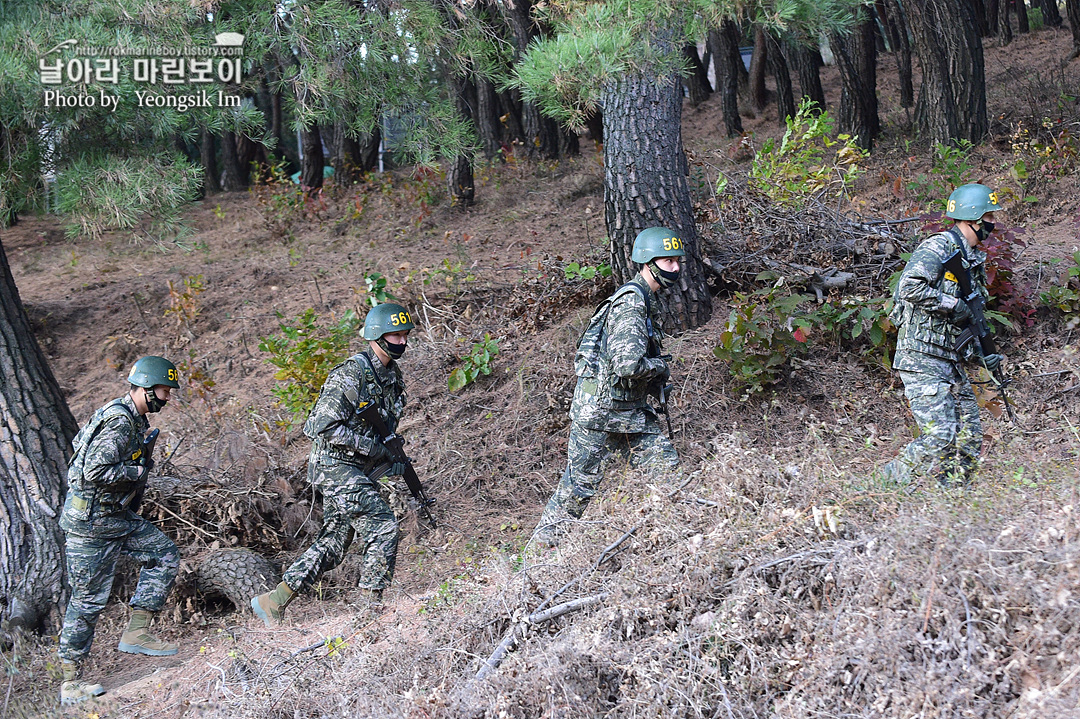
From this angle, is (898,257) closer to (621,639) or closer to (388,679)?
(621,639)

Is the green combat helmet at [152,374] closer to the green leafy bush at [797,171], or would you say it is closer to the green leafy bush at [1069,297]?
the green leafy bush at [797,171]

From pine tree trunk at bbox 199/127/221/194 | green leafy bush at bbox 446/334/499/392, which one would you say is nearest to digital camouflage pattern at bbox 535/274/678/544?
green leafy bush at bbox 446/334/499/392

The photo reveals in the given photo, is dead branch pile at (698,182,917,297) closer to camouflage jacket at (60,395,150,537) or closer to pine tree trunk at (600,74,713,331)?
pine tree trunk at (600,74,713,331)

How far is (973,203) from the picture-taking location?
4.91 m

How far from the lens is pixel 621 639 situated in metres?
3.60

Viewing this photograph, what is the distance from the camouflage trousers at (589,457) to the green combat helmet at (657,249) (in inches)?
35.5

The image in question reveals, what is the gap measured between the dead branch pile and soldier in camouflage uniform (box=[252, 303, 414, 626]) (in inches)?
130

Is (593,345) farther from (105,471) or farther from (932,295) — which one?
(105,471)

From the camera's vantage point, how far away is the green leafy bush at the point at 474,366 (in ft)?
25.4

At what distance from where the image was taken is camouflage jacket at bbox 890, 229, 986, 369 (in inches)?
191

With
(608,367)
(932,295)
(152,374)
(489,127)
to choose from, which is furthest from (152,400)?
(489,127)

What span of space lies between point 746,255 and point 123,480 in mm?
5288

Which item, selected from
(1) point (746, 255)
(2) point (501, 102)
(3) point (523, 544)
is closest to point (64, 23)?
(3) point (523, 544)

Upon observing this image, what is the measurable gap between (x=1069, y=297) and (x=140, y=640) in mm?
6903
